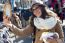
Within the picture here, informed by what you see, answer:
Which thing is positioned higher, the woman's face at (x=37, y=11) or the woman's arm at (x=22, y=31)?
the woman's face at (x=37, y=11)

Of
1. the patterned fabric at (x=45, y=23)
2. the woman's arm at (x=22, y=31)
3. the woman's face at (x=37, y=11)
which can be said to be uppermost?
the woman's face at (x=37, y=11)

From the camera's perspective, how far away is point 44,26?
86cm

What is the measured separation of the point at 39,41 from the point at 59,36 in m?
0.12

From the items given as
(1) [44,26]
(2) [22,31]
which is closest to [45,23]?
(1) [44,26]

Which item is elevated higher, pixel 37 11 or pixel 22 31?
pixel 37 11

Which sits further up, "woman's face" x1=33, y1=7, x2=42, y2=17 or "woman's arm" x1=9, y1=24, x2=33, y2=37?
"woman's face" x1=33, y1=7, x2=42, y2=17

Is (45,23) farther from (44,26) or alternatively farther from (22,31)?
(22,31)

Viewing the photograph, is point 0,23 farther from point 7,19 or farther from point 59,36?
point 59,36

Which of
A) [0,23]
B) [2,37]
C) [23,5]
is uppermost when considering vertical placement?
[23,5]

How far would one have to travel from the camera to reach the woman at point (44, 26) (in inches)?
32.6

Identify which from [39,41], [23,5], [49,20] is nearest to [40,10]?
[49,20]

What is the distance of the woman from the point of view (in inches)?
32.6

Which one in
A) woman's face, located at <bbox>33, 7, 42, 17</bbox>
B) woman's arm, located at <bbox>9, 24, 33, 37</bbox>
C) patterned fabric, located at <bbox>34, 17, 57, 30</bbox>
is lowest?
woman's arm, located at <bbox>9, 24, 33, 37</bbox>

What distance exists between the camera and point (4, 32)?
116cm
